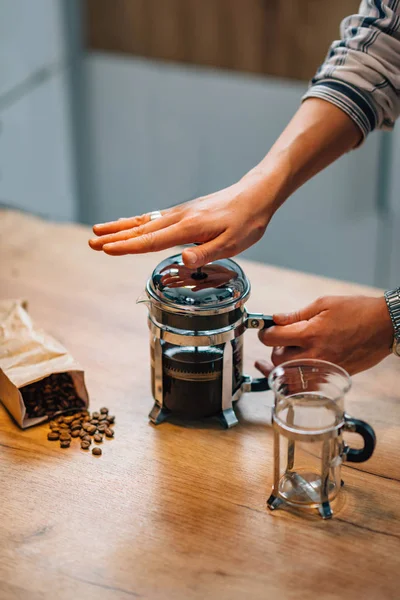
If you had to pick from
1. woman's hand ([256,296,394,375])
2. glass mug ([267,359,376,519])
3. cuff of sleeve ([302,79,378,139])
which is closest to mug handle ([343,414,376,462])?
glass mug ([267,359,376,519])

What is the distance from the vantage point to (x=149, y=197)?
3.15 metres

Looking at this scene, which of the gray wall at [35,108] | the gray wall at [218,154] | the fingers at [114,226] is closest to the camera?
the fingers at [114,226]

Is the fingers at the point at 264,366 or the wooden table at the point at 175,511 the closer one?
the wooden table at the point at 175,511

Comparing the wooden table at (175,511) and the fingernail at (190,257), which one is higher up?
the fingernail at (190,257)

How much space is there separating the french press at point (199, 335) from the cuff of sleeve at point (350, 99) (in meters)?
0.39

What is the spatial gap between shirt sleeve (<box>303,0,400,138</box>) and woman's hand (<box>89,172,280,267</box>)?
228 millimetres

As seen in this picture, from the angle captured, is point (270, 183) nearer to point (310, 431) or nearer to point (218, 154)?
point (310, 431)

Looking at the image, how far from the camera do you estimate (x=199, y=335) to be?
117 centimetres

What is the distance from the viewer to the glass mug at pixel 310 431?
1043mm

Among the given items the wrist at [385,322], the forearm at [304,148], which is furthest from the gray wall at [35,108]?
the wrist at [385,322]

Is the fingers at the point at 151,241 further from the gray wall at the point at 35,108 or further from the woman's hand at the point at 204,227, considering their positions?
the gray wall at the point at 35,108

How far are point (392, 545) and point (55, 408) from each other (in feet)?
1.91

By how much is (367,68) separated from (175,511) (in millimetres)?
846

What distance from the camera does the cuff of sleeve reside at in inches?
54.7
